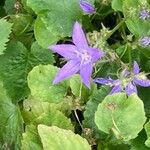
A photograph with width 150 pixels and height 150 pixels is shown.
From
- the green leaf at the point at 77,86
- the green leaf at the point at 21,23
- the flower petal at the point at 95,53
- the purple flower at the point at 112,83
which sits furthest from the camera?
the green leaf at the point at 21,23

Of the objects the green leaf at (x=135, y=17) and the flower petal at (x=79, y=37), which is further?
the green leaf at (x=135, y=17)

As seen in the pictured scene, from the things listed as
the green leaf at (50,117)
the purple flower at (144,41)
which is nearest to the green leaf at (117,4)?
the purple flower at (144,41)

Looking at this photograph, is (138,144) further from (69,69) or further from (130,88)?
(69,69)

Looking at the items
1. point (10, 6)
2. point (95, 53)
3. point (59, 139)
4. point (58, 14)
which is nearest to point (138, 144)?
point (59, 139)

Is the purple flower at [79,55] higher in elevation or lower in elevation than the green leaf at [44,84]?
higher

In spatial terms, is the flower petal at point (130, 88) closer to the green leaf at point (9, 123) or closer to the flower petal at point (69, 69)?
the flower petal at point (69, 69)

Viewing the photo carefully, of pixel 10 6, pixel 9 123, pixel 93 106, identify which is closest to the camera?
pixel 93 106

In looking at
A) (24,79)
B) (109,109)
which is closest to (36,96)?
(24,79)
